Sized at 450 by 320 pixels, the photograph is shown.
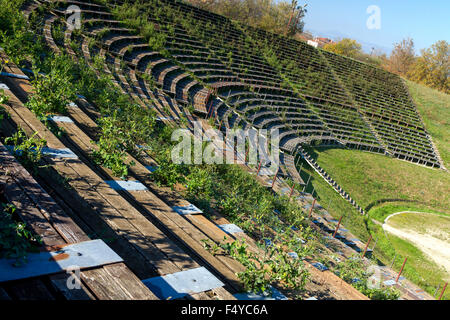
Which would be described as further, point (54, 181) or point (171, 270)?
point (54, 181)

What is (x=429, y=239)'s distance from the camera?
1597 centimetres

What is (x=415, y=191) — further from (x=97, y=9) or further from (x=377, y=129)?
(x=97, y=9)

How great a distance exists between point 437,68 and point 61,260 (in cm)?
6018

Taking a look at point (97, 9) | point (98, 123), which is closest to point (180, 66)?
point (97, 9)

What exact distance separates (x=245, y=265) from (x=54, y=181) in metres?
2.26

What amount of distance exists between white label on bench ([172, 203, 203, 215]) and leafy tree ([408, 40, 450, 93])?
56238 mm

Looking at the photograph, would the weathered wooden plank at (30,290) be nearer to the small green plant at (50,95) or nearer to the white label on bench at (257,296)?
the white label on bench at (257,296)

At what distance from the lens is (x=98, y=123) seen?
598 cm

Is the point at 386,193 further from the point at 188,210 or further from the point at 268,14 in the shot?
the point at 268,14

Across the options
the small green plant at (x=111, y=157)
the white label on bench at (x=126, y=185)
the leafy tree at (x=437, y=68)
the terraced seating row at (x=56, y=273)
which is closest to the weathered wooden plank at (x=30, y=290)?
the terraced seating row at (x=56, y=273)
